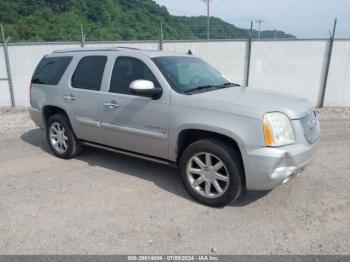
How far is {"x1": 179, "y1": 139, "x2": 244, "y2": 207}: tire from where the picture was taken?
3.66 metres

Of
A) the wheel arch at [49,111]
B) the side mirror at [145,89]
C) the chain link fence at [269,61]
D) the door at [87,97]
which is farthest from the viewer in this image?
the chain link fence at [269,61]

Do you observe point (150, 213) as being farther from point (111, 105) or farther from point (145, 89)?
point (111, 105)

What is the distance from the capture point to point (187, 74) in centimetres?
452

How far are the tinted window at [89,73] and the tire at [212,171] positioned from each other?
6.29 ft

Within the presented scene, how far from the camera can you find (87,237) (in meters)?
3.28

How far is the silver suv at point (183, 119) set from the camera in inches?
138

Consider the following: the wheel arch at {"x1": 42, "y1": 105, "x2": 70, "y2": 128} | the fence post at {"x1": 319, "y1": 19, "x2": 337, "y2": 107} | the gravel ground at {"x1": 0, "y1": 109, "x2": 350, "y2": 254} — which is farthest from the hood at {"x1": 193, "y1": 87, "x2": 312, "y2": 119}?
the fence post at {"x1": 319, "y1": 19, "x2": 337, "y2": 107}

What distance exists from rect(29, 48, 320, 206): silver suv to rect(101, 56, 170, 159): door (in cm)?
1

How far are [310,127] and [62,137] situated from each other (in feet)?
13.1

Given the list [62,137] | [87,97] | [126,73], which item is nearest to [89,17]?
[62,137]

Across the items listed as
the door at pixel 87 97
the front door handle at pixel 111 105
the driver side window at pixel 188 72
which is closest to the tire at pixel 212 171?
the driver side window at pixel 188 72

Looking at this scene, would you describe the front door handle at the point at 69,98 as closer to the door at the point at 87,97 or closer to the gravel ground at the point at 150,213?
the door at the point at 87,97

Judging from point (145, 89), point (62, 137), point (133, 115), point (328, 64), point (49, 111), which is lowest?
point (62, 137)

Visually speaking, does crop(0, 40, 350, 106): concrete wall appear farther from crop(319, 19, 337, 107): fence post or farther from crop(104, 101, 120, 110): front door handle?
crop(104, 101, 120, 110): front door handle
